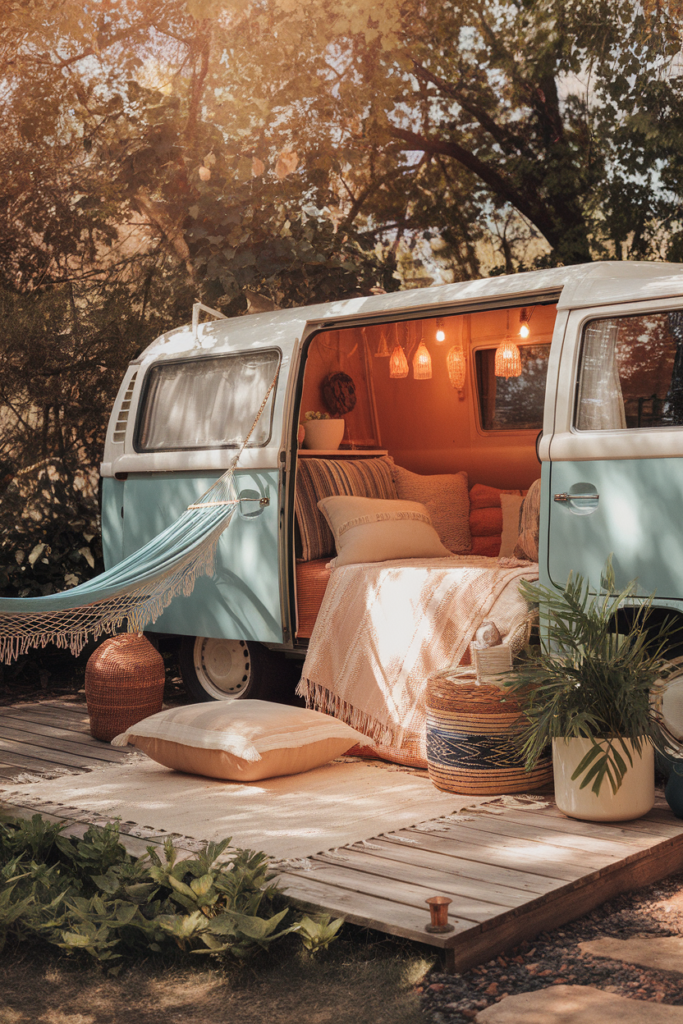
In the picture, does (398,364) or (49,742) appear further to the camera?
(398,364)

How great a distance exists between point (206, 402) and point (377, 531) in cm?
126

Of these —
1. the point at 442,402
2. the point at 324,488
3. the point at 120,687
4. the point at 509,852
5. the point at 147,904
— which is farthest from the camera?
the point at 442,402

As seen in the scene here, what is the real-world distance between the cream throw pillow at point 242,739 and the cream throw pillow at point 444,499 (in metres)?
1.89

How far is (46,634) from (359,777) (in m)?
1.47

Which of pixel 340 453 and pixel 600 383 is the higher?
pixel 600 383

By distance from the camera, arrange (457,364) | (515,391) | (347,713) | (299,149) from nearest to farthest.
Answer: (347,713) → (515,391) → (457,364) → (299,149)

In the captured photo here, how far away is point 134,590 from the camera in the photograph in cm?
470

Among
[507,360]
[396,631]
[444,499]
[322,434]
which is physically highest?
[507,360]

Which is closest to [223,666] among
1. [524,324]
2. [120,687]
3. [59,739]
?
[120,687]

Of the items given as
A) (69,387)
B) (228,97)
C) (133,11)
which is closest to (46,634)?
(69,387)

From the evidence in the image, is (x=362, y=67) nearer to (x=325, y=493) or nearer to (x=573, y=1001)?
(x=325, y=493)

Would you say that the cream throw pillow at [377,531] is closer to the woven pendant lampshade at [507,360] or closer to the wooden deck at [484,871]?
the woven pendant lampshade at [507,360]

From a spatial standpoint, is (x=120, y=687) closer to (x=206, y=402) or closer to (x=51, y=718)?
(x=51, y=718)

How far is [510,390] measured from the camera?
21.6 ft
